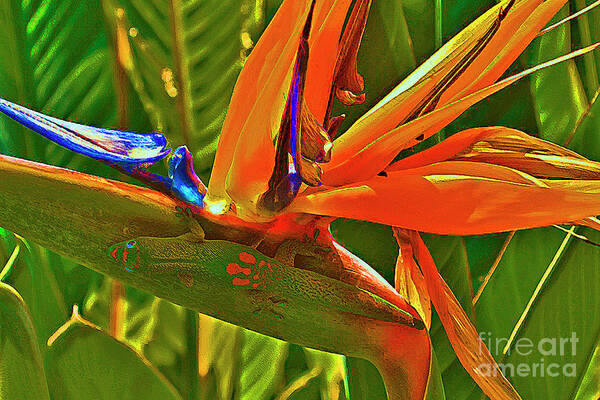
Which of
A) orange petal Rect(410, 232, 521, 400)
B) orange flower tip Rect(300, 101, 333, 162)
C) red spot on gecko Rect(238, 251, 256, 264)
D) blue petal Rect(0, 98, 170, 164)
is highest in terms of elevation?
orange flower tip Rect(300, 101, 333, 162)

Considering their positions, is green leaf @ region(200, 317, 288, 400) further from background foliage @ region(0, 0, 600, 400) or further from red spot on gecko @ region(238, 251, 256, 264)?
red spot on gecko @ region(238, 251, 256, 264)

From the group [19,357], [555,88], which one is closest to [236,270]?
[19,357]

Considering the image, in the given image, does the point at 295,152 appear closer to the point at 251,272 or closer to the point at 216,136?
the point at 251,272

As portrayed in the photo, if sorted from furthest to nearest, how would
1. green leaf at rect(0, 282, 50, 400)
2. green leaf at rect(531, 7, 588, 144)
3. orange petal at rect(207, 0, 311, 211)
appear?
green leaf at rect(531, 7, 588, 144) → green leaf at rect(0, 282, 50, 400) → orange petal at rect(207, 0, 311, 211)

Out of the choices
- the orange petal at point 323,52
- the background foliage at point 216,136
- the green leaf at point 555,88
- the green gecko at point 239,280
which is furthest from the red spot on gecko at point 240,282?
the green leaf at point 555,88

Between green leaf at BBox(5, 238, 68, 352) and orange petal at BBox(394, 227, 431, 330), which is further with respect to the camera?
green leaf at BBox(5, 238, 68, 352)

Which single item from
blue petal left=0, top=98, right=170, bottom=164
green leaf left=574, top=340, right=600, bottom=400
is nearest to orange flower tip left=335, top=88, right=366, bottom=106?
blue petal left=0, top=98, right=170, bottom=164

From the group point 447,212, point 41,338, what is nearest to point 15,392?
point 41,338
